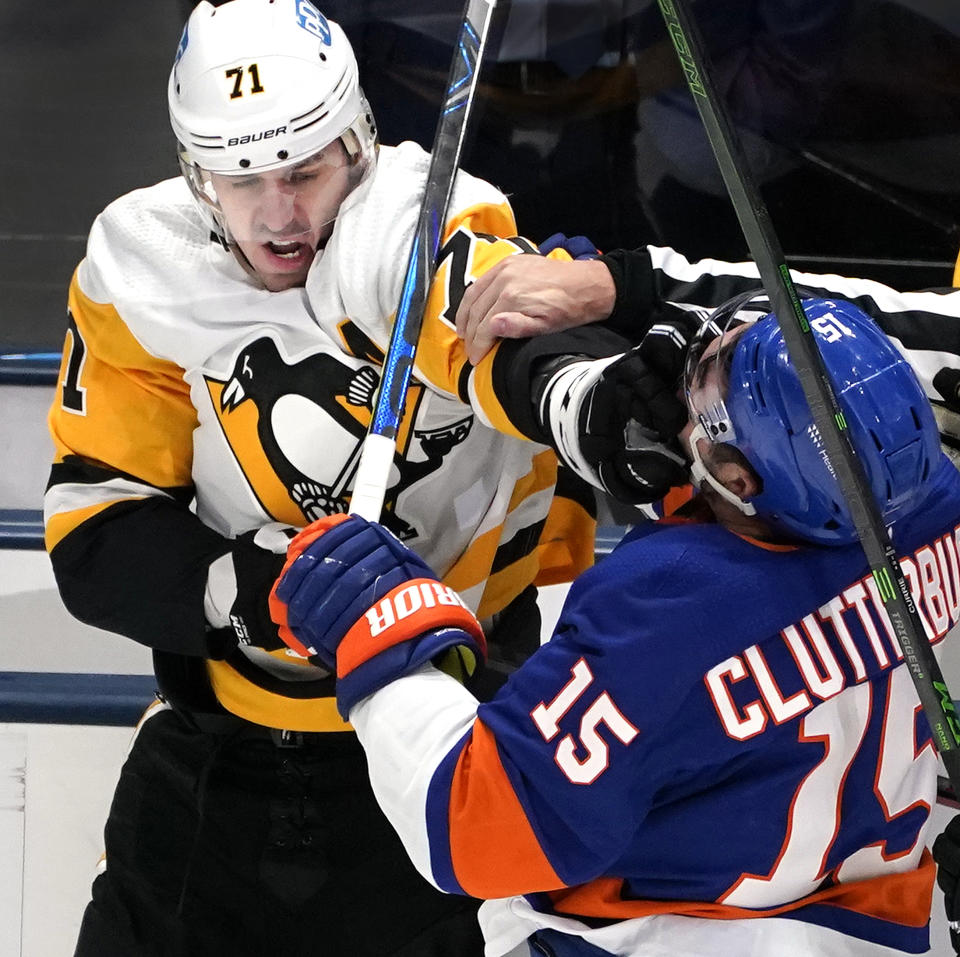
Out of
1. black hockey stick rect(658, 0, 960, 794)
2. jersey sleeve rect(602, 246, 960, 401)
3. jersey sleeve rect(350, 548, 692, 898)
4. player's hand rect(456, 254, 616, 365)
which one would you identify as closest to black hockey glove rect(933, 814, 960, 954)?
black hockey stick rect(658, 0, 960, 794)

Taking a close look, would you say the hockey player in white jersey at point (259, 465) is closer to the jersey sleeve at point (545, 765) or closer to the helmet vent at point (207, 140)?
the helmet vent at point (207, 140)

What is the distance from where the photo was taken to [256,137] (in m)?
1.48

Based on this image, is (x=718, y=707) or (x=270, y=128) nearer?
(x=718, y=707)

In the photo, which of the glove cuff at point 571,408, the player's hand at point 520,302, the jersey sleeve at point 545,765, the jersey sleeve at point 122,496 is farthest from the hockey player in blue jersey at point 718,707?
the jersey sleeve at point 122,496

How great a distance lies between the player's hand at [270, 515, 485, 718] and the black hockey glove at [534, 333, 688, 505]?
0.59 feet

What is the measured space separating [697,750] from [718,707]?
4cm

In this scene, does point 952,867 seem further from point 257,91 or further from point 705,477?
point 257,91

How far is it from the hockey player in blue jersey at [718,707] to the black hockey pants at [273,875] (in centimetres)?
44

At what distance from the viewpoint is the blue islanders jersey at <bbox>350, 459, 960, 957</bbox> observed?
43.2 inches

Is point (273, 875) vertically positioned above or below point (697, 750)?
below

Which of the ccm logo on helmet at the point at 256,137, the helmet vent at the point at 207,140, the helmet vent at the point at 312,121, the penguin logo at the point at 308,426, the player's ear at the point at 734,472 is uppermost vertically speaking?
the helmet vent at the point at 312,121

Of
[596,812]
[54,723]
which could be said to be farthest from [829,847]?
[54,723]

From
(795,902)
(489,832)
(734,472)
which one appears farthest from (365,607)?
(795,902)

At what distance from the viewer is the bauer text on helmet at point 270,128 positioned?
1.48 metres
